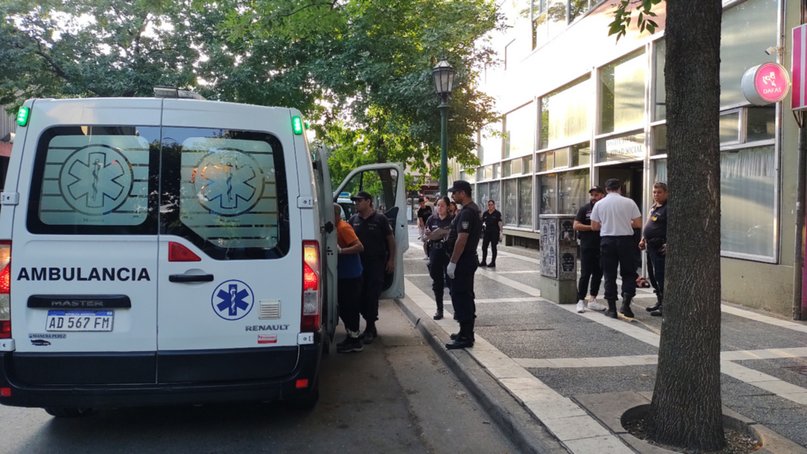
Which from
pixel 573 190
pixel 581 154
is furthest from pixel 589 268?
pixel 573 190

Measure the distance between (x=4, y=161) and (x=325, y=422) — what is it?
27.1 metres

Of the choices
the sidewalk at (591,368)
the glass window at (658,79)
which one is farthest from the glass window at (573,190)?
the sidewalk at (591,368)

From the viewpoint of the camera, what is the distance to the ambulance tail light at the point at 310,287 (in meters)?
3.97

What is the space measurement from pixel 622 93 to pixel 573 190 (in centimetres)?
336

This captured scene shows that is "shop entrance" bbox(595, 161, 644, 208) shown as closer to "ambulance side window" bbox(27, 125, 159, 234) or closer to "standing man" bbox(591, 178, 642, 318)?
"standing man" bbox(591, 178, 642, 318)

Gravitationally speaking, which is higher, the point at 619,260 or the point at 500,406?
the point at 619,260

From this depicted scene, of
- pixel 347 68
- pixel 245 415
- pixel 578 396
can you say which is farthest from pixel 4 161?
pixel 578 396

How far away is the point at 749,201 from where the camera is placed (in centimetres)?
900

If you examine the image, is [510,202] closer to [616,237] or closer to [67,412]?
[616,237]

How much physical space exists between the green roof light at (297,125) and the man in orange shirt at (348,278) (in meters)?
2.45

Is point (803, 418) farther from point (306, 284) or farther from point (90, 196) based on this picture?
point (90, 196)

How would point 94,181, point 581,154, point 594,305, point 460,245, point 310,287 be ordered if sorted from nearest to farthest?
point 94,181, point 310,287, point 460,245, point 594,305, point 581,154

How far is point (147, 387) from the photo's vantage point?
12.4 ft

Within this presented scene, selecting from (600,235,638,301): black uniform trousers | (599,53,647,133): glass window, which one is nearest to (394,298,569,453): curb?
(600,235,638,301): black uniform trousers
